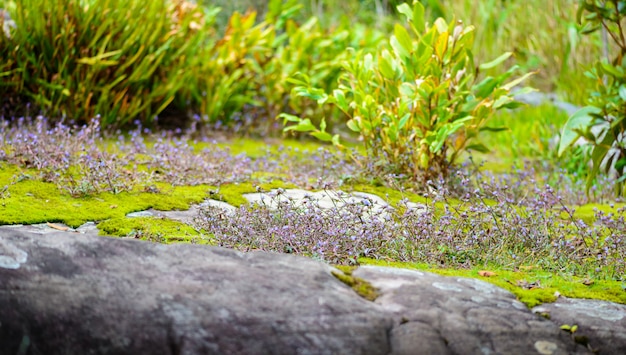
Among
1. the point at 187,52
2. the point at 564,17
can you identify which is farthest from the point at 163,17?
the point at 564,17

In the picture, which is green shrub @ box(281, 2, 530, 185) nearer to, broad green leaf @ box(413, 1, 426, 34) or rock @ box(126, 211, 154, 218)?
broad green leaf @ box(413, 1, 426, 34)

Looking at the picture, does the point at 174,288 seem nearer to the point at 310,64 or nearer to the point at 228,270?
the point at 228,270

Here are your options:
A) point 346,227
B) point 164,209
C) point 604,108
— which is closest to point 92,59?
point 164,209

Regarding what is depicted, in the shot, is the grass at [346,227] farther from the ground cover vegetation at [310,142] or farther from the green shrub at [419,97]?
the green shrub at [419,97]

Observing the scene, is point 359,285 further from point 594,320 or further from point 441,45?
point 441,45

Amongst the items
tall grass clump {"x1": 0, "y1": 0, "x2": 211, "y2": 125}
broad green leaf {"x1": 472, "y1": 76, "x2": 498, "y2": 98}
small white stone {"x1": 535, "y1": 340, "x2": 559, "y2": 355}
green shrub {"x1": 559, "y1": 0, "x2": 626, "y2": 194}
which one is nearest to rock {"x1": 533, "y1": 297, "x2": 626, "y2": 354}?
small white stone {"x1": 535, "y1": 340, "x2": 559, "y2": 355}

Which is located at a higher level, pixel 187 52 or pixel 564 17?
pixel 564 17
